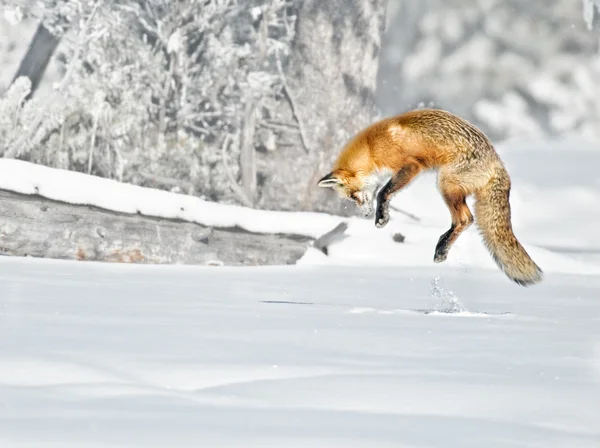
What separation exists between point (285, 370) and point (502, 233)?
2710mm

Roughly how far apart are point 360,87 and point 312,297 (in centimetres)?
742

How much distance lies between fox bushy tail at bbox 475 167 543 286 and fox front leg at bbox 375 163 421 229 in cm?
45

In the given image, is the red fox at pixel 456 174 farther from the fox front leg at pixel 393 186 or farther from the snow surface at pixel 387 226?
the snow surface at pixel 387 226

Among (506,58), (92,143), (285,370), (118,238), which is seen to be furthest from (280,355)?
(506,58)

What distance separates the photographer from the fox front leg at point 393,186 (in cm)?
642

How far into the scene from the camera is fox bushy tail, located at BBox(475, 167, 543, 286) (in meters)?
6.38

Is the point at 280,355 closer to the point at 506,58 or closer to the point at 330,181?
the point at 330,181

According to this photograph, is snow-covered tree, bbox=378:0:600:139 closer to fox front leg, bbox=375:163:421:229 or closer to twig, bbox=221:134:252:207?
twig, bbox=221:134:252:207

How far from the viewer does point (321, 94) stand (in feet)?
47.2

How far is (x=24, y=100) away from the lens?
13250mm

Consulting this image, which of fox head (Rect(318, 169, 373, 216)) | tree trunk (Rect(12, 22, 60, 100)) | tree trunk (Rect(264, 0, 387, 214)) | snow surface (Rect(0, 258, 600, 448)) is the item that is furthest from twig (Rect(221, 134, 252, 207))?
fox head (Rect(318, 169, 373, 216))

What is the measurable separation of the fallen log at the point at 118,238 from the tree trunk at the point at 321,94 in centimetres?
260

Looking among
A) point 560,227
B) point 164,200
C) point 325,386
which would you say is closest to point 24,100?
point 164,200

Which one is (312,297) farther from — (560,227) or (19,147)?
(560,227)
